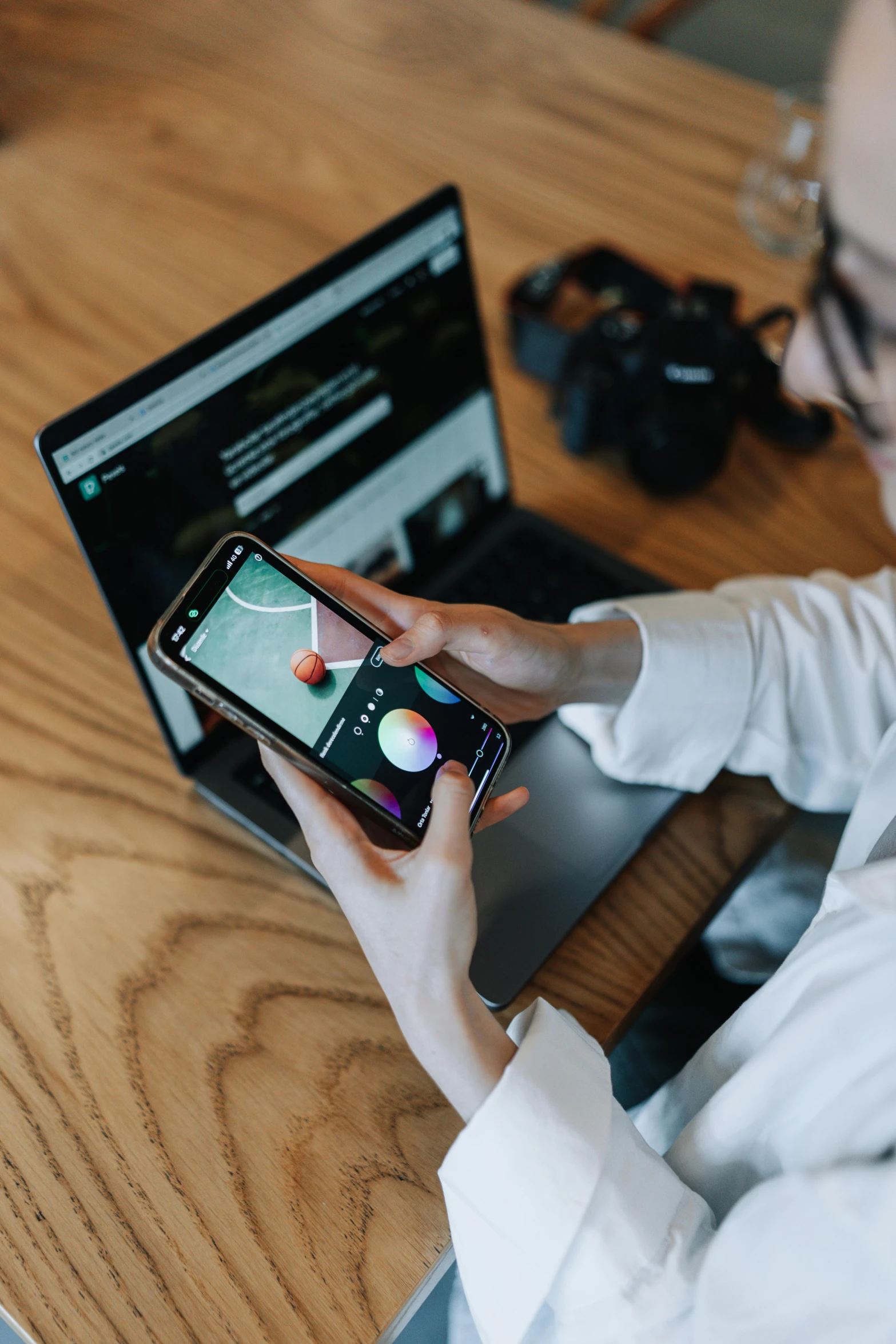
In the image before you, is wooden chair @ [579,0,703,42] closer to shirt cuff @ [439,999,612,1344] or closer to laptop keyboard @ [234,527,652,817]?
laptop keyboard @ [234,527,652,817]

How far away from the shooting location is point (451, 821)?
0.43 m

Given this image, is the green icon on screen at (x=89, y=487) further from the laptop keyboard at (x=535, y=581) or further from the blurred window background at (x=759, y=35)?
the blurred window background at (x=759, y=35)

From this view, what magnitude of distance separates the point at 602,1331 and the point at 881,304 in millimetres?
453

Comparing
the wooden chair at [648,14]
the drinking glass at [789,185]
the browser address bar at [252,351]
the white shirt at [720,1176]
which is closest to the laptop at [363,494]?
the browser address bar at [252,351]

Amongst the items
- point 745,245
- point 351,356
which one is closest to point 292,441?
point 351,356

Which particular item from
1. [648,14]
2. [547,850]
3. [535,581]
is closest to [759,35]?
[648,14]

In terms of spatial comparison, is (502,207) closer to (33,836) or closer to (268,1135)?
(33,836)

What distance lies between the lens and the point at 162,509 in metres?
0.54

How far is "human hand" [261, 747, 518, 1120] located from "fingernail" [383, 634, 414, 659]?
72 mm

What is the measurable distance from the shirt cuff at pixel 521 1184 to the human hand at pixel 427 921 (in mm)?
16

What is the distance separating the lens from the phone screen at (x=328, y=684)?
1.52 feet

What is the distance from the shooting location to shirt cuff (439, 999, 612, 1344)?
415mm

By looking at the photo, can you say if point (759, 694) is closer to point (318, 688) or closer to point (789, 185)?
point (318, 688)

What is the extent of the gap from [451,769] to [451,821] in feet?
0.22
